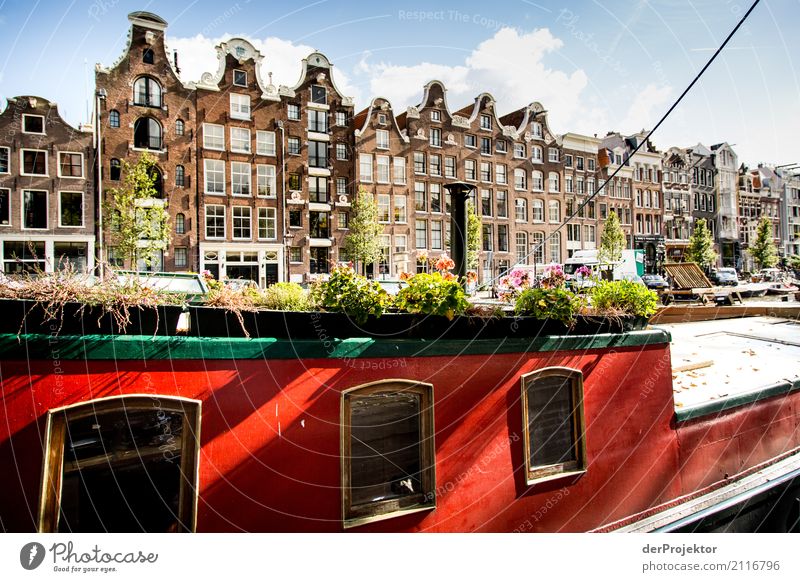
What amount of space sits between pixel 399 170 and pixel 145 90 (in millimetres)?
9150

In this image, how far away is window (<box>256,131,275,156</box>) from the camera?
16.3 m

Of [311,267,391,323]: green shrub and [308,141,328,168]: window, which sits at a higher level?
[308,141,328,168]: window

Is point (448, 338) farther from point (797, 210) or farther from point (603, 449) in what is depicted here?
point (797, 210)

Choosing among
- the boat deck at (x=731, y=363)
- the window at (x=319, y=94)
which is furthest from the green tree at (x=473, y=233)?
the boat deck at (x=731, y=363)

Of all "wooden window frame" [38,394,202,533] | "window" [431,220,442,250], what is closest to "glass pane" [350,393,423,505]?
"wooden window frame" [38,394,202,533]

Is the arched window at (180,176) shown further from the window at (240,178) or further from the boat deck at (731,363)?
the boat deck at (731,363)

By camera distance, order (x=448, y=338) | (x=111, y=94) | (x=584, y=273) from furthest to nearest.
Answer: (x=111, y=94), (x=584, y=273), (x=448, y=338)

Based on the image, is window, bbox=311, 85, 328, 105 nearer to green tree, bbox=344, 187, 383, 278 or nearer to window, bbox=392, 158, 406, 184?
green tree, bbox=344, 187, 383, 278

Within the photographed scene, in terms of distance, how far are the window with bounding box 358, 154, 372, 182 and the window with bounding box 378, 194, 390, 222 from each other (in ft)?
2.90

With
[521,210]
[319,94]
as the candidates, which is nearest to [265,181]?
[319,94]

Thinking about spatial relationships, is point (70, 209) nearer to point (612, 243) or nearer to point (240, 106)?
point (240, 106)

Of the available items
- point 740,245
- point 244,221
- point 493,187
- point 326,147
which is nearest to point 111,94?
point 244,221
